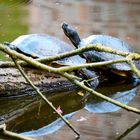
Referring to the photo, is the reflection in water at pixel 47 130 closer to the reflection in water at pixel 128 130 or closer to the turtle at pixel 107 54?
the reflection in water at pixel 128 130

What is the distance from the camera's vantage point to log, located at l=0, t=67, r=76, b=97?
4.35 meters

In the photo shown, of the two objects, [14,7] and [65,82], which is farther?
[14,7]

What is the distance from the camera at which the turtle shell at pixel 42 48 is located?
4.74 metres

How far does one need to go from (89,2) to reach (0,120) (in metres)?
6.49

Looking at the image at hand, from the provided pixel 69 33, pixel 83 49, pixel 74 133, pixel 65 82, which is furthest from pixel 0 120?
pixel 69 33

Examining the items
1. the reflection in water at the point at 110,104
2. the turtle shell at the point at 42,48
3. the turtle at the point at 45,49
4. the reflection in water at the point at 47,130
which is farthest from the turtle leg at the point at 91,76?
the reflection in water at the point at 47,130

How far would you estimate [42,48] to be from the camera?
4801 millimetres

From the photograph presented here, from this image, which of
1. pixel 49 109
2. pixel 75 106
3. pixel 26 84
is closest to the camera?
pixel 49 109

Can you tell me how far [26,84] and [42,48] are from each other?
0.51m

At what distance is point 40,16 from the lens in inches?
339

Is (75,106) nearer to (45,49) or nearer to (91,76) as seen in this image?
(91,76)

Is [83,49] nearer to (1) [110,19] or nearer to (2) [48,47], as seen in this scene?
(2) [48,47]

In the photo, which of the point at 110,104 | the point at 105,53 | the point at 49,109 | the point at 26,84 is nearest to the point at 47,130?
the point at 49,109

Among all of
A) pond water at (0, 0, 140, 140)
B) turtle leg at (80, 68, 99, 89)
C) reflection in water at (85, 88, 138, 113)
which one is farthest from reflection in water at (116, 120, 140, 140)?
turtle leg at (80, 68, 99, 89)
